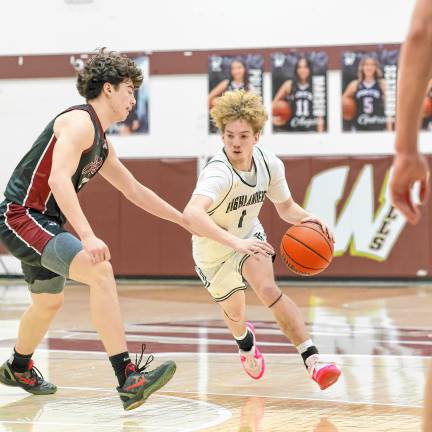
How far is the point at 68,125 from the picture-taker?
522 cm

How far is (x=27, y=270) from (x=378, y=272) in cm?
1089

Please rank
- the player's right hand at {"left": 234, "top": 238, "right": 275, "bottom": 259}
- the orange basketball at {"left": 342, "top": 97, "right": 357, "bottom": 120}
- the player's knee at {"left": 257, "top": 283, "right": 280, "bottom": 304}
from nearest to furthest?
the player's right hand at {"left": 234, "top": 238, "right": 275, "bottom": 259} → the player's knee at {"left": 257, "top": 283, "right": 280, "bottom": 304} → the orange basketball at {"left": 342, "top": 97, "right": 357, "bottom": 120}

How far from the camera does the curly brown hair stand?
5.44 meters

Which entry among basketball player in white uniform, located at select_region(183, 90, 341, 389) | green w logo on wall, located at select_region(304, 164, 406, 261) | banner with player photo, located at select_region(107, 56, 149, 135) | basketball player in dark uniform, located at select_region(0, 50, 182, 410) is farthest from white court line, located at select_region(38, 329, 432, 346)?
banner with player photo, located at select_region(107, 56, 149, 135)

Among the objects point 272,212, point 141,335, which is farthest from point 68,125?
point 272,212

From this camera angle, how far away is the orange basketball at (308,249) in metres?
6.05

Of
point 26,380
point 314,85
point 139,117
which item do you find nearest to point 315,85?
point 314,85

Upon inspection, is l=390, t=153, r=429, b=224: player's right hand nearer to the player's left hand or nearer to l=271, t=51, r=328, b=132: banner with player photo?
the player's left hand

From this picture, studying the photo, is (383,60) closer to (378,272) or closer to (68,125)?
(378,272)

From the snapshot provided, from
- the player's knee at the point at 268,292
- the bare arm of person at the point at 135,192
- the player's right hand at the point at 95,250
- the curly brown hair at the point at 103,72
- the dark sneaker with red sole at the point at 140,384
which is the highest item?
the curly brown hair at the point at 103,72

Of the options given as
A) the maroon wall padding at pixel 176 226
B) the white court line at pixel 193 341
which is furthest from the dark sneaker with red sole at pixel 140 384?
the maroon wall padding at pixel 176 226

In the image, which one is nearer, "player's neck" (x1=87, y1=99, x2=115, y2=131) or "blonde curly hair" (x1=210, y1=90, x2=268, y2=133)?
"player's neck" (x1=87, y1=99, x2=115, y2=131)

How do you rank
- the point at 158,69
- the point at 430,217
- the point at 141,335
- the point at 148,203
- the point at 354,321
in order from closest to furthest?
1. the point at 148,203
2. the point at 141,335
3. the point at 354,321
4. the point at 430,217
5. the point at 158,69

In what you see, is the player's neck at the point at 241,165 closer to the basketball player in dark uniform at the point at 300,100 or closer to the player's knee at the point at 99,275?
the player's knee at the point at 99,275
